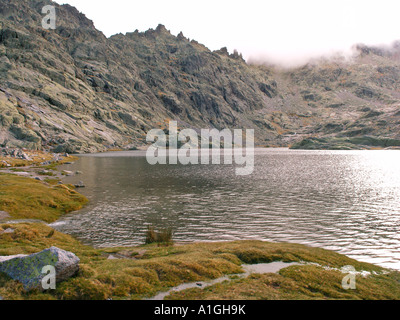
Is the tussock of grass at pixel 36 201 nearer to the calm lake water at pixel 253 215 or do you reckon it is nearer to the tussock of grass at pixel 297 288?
the calm lake water at pixel 253 215

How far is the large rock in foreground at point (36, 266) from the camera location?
13.2m

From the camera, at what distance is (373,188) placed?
196ft

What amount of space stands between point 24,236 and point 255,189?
145 feet

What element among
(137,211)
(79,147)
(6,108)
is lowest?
(137,211)

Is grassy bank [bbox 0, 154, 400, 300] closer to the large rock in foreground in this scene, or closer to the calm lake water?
the large rock in foreground

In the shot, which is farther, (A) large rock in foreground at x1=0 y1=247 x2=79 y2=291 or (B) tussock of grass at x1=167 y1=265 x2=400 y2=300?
(B) tussock of grass at x1=167 y1=265 x2=400 y2=300

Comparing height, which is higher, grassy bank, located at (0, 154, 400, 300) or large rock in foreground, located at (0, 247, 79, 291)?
large rock in foreground, located at (0, 247, 79, 291)

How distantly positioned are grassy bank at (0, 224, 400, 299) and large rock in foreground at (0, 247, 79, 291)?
0.39 meters

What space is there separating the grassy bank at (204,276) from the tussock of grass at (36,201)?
1386cm

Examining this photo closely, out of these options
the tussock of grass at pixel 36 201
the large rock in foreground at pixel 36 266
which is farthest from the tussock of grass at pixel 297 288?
the tussock of grass at pixel 36 201

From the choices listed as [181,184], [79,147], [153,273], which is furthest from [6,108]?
[153,273]

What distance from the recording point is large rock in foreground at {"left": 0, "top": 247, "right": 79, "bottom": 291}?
1316 cm

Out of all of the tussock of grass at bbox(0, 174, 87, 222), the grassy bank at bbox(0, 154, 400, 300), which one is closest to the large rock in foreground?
the grassy bank at bbox(0, 154, 400, 300)
